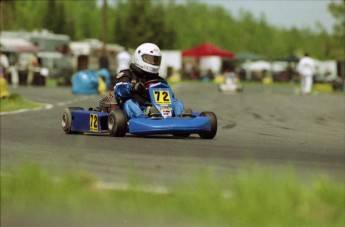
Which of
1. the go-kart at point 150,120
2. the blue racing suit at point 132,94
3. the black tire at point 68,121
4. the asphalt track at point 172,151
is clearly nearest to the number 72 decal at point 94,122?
the go-kart at point 150,120

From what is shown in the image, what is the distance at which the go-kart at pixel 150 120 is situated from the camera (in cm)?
1179

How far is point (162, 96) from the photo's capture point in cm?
1220

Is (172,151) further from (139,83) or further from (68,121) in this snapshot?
(68,121)

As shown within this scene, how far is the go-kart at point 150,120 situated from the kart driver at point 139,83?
9 centimetres

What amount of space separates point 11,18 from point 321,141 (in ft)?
258

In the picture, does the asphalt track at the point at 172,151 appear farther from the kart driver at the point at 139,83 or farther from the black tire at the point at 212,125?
the kart driver at the point at 139,83

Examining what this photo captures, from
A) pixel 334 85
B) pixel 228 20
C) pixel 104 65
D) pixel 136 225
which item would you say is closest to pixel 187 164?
pixel 136 225

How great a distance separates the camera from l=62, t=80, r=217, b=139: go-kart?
11789 mm

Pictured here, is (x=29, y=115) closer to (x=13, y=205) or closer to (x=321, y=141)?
(x=321, y=141)

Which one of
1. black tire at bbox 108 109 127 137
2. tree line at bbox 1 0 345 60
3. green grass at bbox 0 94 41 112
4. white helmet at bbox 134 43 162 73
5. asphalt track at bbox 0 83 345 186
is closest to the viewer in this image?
asphalt track at bbox 0 83 345 186

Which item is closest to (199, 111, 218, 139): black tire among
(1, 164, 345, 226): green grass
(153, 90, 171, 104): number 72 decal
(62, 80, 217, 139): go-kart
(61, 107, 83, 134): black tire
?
(62, 80, 217, 139): go-kart

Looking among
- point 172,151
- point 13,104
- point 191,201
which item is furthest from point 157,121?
point 13,104

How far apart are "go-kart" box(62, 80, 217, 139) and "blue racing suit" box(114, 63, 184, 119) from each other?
0.09 m

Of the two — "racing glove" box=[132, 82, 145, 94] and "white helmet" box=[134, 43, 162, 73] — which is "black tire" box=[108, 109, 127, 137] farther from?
"white helmet" box=[134, 43, 162, 73]
